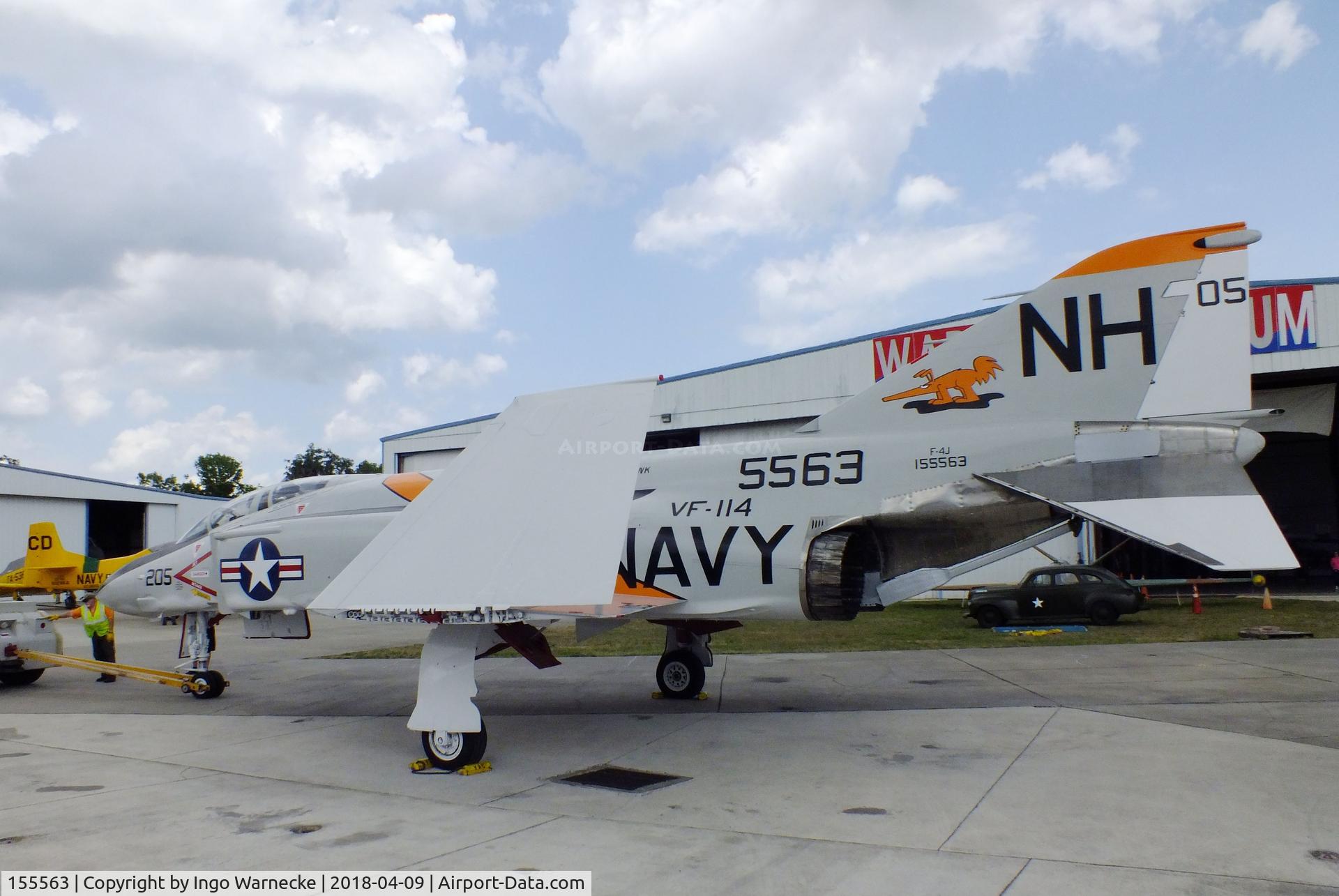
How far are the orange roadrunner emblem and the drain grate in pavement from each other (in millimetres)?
4312

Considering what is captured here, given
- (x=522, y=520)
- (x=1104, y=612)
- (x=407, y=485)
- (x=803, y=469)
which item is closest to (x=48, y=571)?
(x=407, y=485)

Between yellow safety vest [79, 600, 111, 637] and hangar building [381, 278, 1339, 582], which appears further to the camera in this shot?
hangar building [381, 278, 1339, 582]

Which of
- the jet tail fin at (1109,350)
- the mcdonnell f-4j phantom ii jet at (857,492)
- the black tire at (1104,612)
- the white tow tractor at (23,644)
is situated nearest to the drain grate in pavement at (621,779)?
the mcdonnell f-4j phantom ii jet at (857,492)

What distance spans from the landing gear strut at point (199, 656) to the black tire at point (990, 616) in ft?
52.1

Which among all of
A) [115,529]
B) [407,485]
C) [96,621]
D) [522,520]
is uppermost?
[115,529]

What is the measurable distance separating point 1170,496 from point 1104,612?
545 inches

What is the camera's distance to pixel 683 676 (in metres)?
11.1

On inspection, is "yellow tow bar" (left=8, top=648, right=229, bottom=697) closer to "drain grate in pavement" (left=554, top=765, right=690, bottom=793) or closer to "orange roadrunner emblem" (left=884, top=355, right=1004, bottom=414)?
"drain grate in pavement" (left=554, top=765, right=690, bottom=793)

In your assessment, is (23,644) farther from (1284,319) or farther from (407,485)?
(1284,319)

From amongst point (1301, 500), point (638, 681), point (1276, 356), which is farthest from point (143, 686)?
point (1301, 500)

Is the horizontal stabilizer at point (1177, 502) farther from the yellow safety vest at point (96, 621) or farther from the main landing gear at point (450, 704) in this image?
the yellow safety vest at point (96, 621)

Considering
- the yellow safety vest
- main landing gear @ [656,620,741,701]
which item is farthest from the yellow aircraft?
main landing gear @ [656,620,741,701]

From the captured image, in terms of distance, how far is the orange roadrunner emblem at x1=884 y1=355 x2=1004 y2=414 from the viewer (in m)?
8.20

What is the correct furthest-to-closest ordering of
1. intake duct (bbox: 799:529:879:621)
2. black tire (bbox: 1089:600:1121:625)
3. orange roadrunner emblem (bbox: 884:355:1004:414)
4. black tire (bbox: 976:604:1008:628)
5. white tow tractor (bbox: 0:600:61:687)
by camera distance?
black tire (bbox: 976:604:1008:628)
black tire (bbox: 1089:600:1121:625)
white tow tractor (bbox: 0:600:61:687)
orange roadrunner emblem (bbox: 884:355:1004:414)
intake duct (bbox: 799:529:879:621)
